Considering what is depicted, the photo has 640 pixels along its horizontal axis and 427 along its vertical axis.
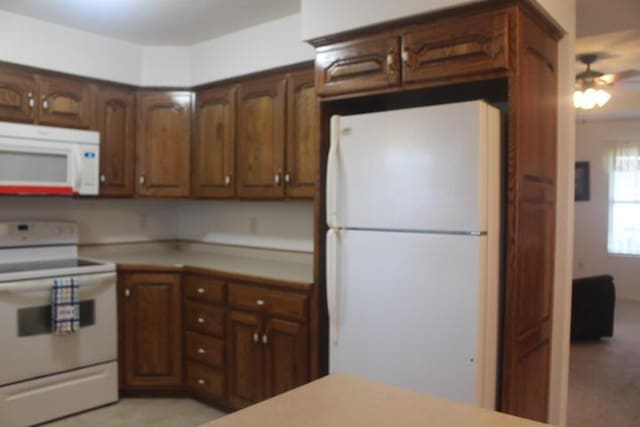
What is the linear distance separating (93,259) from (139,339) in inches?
25.5

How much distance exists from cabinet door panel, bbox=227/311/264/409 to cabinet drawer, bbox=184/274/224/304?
0.52 feet

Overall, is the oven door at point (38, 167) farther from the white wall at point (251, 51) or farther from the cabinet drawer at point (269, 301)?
the cabinet drawer at point (269, 301)

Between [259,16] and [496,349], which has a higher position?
[259,16]

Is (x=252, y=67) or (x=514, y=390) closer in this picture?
(x=514, y=390)

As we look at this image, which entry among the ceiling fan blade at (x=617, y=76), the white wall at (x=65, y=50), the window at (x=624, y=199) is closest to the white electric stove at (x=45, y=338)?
the white wall at (x=65, y=50)

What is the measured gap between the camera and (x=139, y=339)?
11.1 ft

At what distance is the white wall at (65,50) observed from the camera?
3.13 m

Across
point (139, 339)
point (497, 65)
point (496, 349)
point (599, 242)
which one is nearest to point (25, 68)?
point (139, 339)

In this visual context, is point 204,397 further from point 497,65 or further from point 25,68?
point 497,65

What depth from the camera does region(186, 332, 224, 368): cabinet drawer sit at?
316 cm

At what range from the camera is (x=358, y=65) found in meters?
2.43

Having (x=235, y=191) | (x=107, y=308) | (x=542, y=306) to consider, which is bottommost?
(x=107, y=308)

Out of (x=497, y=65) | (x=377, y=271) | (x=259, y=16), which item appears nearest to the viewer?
(x=497, y=65)

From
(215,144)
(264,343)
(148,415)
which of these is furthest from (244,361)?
(215,144)
